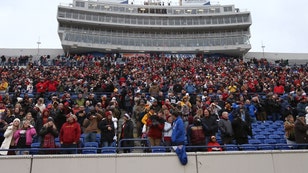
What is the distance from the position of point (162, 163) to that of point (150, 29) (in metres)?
43.3

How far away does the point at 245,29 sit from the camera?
50406mm

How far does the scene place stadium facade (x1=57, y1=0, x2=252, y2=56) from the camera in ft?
153

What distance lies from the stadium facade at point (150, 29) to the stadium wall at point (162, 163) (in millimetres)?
38679

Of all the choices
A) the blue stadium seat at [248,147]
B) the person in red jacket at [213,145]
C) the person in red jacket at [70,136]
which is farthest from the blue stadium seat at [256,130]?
the person in red jacket at [70,136]

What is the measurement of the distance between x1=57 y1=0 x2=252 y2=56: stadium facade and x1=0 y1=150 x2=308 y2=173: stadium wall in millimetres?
38679

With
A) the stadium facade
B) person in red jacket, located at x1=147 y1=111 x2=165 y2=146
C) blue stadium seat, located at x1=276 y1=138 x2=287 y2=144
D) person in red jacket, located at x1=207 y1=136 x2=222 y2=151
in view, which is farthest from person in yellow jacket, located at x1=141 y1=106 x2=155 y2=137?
the stadium facade

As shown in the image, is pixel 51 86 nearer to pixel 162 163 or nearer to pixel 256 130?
pixel 162 163

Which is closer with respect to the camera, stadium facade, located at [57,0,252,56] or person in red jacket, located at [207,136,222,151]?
person in red jacket, located at [207,136,222,151]

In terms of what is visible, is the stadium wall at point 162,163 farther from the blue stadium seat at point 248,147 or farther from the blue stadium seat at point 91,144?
the blue stadium seat at point 91,144

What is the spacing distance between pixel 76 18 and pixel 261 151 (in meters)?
43.8

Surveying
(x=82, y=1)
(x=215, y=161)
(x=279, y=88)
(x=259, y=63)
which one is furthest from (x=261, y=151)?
(x=82, y=1)

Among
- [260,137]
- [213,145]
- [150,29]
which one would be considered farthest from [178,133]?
[150,29]

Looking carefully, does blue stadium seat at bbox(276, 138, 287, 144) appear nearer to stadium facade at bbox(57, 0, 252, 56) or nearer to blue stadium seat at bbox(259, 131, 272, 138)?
blue stadium seat at bbox(259, 131, 272, 138)

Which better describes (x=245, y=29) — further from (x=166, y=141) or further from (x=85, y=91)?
(x=166, y=141)
